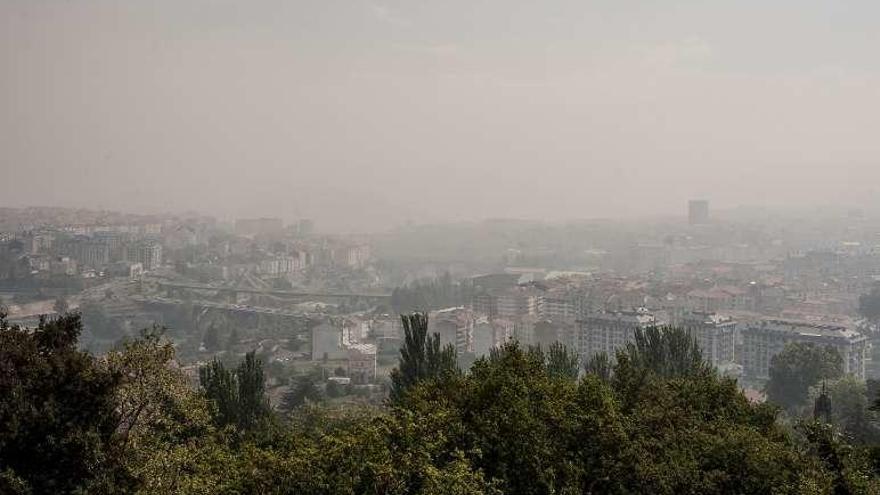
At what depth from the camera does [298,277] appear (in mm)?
49781

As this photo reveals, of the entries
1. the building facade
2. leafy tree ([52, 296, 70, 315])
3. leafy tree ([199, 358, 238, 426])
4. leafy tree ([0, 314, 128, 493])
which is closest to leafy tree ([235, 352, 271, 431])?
→ leafy tree ([199, 358, 238, 426])

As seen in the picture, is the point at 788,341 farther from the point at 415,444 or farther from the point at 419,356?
the point at 415,444

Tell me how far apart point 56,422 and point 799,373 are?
1774cm

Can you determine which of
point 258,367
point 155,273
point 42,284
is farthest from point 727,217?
point 258,367

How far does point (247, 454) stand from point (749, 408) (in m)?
3.80

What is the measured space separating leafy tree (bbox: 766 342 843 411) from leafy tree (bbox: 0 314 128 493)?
55.6 feet

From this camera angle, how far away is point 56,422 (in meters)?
4.83

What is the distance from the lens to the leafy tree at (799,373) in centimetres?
1866

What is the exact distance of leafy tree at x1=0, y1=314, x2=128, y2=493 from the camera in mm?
4715

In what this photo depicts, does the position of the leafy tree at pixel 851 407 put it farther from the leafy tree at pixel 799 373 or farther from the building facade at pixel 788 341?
the building facade at pixel 788 341

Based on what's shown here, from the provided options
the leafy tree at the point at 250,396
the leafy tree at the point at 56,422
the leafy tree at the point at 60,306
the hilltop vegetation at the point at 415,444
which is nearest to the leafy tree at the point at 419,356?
the leafy tree at the point at 250,396

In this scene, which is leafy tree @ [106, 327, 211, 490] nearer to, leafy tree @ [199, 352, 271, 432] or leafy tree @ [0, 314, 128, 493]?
leafy tree @ [0, 314, 128, 493]

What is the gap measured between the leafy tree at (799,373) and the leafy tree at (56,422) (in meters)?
16.9

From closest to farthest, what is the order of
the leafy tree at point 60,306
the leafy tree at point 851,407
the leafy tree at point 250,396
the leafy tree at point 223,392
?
the leafy tree at point 223,392
the leafy tree at point 250,396
the leafy tree at point 851,407
the leafy tree at point 60,306
